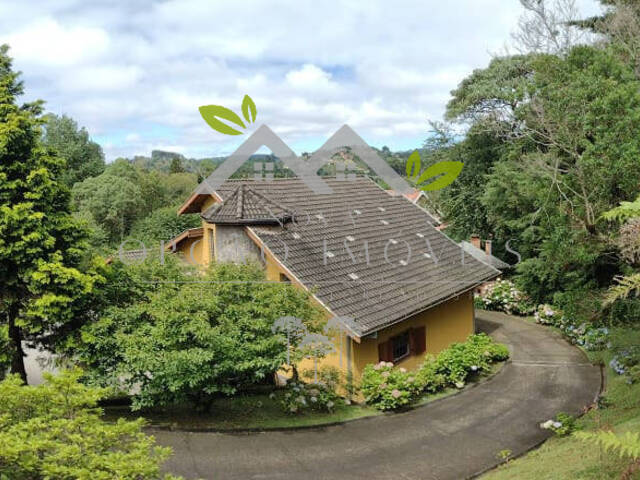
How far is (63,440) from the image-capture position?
607cm

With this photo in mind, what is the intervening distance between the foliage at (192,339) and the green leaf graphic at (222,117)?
4.00m

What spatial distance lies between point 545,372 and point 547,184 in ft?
18.5

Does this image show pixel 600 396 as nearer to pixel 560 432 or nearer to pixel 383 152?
pixel 560 432

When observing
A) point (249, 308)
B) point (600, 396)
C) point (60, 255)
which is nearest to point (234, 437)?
→ point (249, 308)

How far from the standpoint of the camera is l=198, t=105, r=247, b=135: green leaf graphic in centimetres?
811

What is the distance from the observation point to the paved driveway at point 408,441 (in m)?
9.70

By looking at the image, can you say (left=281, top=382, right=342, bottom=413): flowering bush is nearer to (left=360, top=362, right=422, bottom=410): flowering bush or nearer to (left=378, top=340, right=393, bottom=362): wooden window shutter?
(left=360, top=362, right=422, bottom=410): flowering bush

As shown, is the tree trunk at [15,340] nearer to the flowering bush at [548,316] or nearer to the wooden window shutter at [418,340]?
the wooden window shutter at [418,340]

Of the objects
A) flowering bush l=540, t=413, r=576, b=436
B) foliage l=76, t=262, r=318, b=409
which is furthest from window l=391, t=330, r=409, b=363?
flowering bush l=540, t=413, r=576, b=436

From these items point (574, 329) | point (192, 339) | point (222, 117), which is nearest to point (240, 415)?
point (192, 339)

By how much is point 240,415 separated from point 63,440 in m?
6.49

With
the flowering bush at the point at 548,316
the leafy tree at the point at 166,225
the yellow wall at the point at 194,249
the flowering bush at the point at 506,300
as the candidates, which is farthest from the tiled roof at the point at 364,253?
the leafy tree at the point at 166,225

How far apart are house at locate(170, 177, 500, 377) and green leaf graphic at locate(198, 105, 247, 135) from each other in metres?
4.94

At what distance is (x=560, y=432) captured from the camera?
1085 cm
